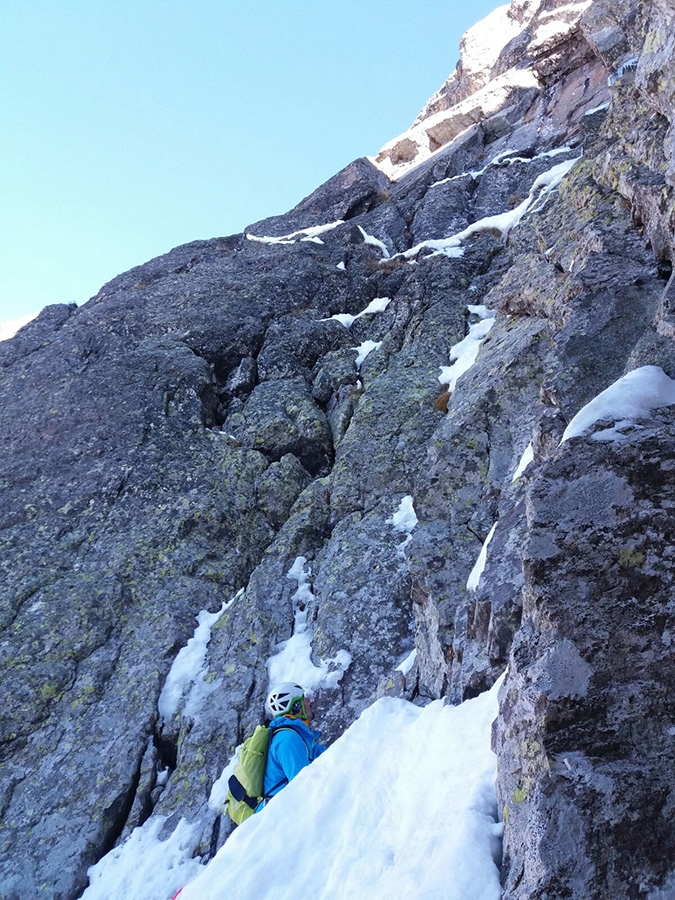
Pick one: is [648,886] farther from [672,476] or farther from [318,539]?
[318,539]

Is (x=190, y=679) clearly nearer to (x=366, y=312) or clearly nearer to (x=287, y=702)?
(x=287, y=702)

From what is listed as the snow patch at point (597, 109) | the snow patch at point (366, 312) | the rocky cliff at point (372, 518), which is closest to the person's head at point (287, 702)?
the rocky cliff at point (372, 518)

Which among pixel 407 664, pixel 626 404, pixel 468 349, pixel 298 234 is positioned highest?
pixel 298 234

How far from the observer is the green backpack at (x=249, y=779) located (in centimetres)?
783

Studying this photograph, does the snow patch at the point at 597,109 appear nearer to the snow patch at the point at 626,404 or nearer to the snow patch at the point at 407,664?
the snow patch at the point at 626,404

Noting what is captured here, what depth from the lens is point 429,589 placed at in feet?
34.1

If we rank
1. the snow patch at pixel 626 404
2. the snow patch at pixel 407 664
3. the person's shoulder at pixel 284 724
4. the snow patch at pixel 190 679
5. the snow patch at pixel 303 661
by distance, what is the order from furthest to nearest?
the snow patch at pixel 190 679 → the snow patch at pixel 303 661 → the snow patch at pixel 407 664 → the person's shoulder at pixel 284 724 → the snow patch at pixel 626 404

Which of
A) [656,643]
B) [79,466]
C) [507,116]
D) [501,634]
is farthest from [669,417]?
[507,116]

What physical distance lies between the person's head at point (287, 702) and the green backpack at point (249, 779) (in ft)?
1.56

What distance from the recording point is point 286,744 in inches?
312

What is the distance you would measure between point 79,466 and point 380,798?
42.6 feet

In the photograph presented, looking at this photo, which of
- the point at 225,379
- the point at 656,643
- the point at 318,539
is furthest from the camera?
the point at 225,379

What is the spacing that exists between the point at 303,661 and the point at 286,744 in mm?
3779

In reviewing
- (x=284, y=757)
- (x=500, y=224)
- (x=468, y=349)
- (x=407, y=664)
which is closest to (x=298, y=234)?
(x=500, y=224)
